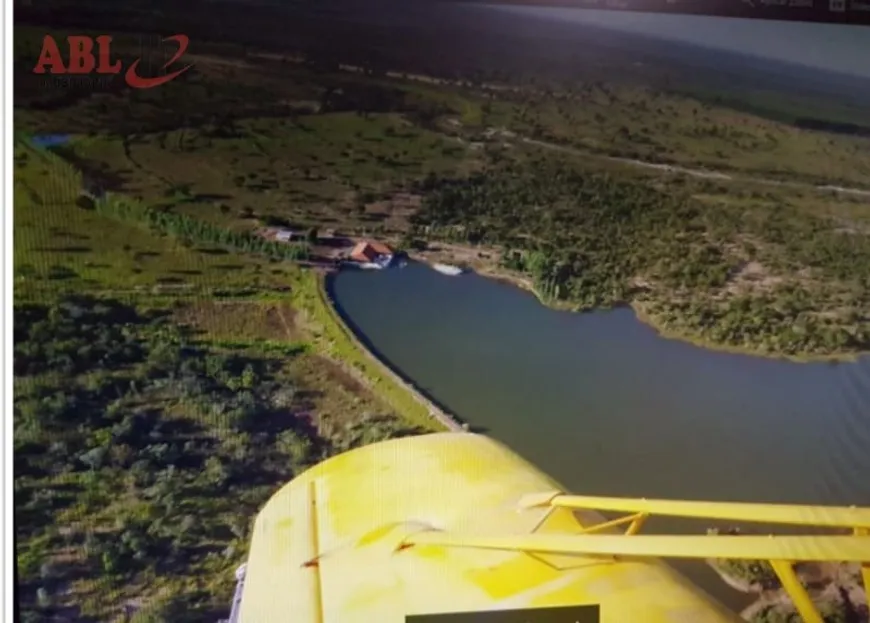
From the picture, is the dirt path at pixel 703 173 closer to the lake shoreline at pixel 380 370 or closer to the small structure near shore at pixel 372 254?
the small structure near shore at pixel 372 254

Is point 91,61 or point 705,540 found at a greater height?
point 91,61

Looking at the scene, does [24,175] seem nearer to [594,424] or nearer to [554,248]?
[554,248]

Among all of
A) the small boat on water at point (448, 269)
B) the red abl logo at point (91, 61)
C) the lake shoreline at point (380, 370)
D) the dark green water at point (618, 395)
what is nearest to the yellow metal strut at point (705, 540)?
the dark green water at point (618, 395)

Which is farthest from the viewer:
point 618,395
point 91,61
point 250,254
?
point 618,395
